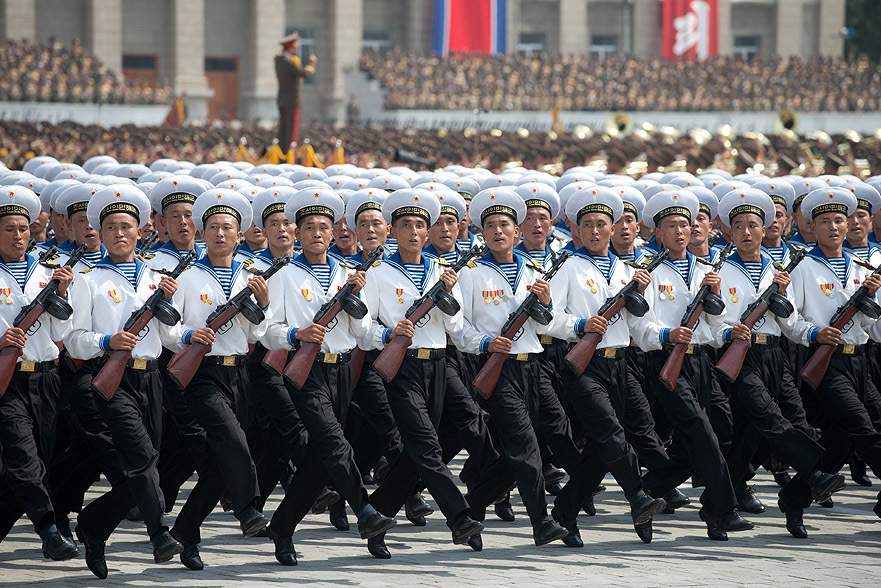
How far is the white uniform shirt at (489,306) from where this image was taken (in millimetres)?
8070

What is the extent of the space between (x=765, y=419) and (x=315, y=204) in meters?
2.79

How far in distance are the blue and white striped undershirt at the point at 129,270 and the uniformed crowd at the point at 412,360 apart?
Result: 0.4 inches

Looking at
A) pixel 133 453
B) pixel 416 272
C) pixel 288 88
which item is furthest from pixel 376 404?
pixel 288 88

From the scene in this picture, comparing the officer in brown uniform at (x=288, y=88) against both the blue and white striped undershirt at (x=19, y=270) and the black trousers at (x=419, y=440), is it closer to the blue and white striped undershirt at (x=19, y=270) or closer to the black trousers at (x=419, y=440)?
the black trousers at (x=419, y=440)

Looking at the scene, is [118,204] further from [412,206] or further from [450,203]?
[450,203]

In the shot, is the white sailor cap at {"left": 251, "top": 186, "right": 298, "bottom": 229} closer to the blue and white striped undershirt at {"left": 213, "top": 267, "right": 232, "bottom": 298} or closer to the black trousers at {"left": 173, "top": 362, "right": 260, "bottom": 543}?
→ the blue and white striped undershirt at {"left": 213, "top": 267, "right": 232, "bottom": 298}

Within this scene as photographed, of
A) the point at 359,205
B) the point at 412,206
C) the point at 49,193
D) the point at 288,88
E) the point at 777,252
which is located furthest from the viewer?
the point at 288,88

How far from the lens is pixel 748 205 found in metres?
8.98

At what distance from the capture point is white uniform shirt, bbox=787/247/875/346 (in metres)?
8.70

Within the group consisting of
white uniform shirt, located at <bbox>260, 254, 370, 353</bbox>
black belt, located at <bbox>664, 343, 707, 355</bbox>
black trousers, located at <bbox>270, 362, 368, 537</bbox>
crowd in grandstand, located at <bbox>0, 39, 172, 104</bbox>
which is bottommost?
black trousers, located at <bbox>270, 362, 368, 537</bbox>

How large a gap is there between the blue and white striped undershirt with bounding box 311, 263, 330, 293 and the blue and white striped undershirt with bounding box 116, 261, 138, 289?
995 mm

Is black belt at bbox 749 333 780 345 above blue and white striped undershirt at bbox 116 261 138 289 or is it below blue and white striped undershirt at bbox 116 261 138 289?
below

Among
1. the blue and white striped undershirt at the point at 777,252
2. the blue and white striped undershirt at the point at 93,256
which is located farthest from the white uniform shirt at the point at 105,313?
the blue and white striped undershirt at the point at 777,252

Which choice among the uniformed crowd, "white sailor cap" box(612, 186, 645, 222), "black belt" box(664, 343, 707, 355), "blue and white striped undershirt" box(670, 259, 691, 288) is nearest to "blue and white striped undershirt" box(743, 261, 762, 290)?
the uniformed crowd
